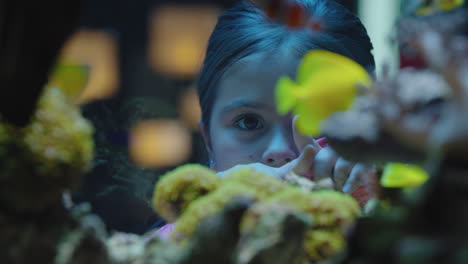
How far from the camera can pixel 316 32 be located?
2.24 m

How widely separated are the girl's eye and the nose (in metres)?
0.11

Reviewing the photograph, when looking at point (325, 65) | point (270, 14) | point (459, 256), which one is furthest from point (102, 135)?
point (459, 256)

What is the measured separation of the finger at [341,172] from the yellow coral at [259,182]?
43cm

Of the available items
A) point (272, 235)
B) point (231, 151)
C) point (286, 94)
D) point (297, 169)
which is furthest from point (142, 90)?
point (272, 235)

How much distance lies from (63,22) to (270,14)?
3.19 feet

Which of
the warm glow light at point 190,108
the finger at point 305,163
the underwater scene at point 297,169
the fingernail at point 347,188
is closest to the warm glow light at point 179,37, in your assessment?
the warm glow light at point 190,108

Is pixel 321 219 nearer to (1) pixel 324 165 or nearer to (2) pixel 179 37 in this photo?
(1) pixel 324 165

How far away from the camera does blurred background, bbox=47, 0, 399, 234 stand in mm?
2193

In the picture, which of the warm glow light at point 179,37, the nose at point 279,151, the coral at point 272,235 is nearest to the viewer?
the coral at point 272,235

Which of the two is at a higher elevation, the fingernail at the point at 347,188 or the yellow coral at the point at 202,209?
the yellow coral at the point at 202,209

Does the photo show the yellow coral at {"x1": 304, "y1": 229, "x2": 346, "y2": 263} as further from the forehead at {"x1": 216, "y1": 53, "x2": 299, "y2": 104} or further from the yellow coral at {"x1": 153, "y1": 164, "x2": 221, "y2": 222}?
the forehead at {"x1": 216, "y1": 53, "x2": 299, "y2": 104}

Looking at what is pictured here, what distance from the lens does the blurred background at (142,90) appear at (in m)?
2.19

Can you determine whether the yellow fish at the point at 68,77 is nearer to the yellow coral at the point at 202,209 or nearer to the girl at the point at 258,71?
the yellow coral at the point at 202,209

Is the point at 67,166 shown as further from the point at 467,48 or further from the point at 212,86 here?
the point at 212,86
